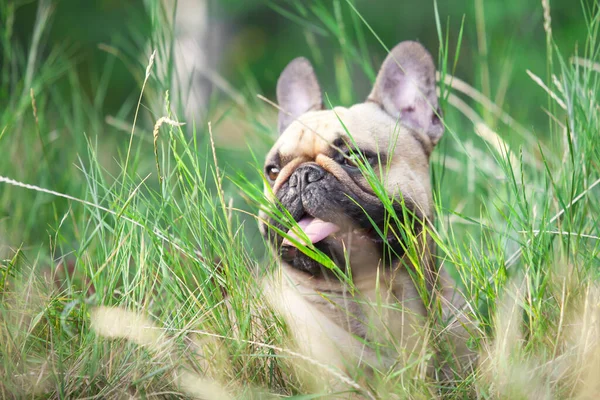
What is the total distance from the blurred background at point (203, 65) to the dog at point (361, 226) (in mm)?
237

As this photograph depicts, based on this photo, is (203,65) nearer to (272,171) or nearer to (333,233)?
(272,171)

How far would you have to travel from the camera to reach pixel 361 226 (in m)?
2.34

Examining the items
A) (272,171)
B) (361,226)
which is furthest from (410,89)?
(361,226)

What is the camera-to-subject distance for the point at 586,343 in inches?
63.7

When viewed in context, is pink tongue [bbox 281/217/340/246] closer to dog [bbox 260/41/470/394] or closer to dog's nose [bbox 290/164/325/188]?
dog [bbox 260/41/470/394]

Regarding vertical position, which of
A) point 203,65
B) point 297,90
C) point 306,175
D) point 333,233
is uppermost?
point 297,90

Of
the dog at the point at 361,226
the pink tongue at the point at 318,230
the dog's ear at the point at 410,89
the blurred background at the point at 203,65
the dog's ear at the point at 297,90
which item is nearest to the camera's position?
the dog at the point at 361,226

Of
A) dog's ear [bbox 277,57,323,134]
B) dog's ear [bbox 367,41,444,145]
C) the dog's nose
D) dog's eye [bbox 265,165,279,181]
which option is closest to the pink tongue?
the dog's nose

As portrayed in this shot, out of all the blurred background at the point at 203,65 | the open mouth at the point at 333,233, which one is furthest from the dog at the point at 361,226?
the blurred background at the point at 203,65

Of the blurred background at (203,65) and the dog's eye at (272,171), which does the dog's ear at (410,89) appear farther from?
the dog's eye at (272,171)

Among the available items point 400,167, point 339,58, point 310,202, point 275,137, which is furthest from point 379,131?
point 339,58

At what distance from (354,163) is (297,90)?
3.39 ft

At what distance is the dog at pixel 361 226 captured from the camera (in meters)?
1.93

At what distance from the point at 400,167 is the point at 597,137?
2.44ft
